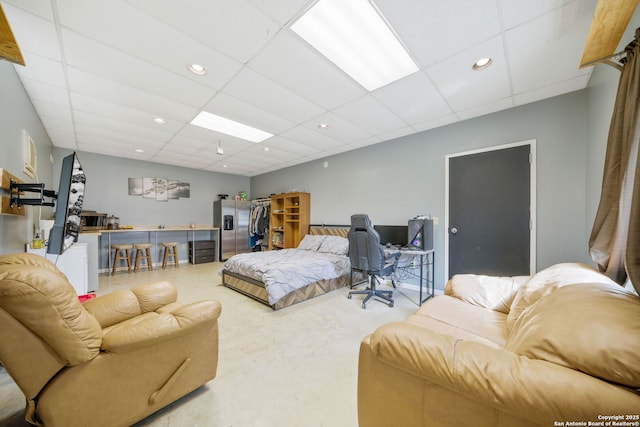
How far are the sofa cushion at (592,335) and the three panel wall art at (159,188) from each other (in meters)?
7.22

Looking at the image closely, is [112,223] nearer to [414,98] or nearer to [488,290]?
[414,98]

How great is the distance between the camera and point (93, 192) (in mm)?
5168

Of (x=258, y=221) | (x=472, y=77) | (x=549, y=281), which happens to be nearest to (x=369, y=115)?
(x=472, y=77)

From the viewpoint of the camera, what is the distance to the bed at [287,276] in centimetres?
312

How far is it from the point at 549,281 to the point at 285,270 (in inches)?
105

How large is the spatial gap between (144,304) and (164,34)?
7.01ft

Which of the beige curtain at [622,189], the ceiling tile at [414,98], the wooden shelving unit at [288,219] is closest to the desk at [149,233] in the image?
the wooden shelving unit at [288,219]

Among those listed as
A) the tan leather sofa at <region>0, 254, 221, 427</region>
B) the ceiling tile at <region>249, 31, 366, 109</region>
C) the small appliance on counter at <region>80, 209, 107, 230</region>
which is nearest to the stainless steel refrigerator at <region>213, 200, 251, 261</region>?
the small appliance on counter at <region>80, 209, 107, 230</region>

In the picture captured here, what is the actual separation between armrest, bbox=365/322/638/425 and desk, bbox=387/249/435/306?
254 cm

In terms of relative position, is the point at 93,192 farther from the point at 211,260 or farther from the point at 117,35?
the point at 117,35

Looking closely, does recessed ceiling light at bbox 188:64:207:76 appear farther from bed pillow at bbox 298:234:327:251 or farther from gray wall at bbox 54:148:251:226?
gray wall at bbox 54:148:251:226

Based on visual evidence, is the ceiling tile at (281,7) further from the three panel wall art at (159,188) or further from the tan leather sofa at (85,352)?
the three panel wall art at (159,188)

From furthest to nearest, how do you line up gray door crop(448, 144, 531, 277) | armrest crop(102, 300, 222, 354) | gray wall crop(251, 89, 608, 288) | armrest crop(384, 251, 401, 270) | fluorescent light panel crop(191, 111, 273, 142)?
1. armrest crop(384, 251, 401, 270)
2. fluorescent light panel crop(191, 111, 273, 142)
3. gray door crop(448, 144, 531, 277)
4. gray wall crop(251, 89, 608, 288)
5. armrest crop(102, 300, 222, 354)

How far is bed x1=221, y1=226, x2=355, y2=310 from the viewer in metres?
3.12
